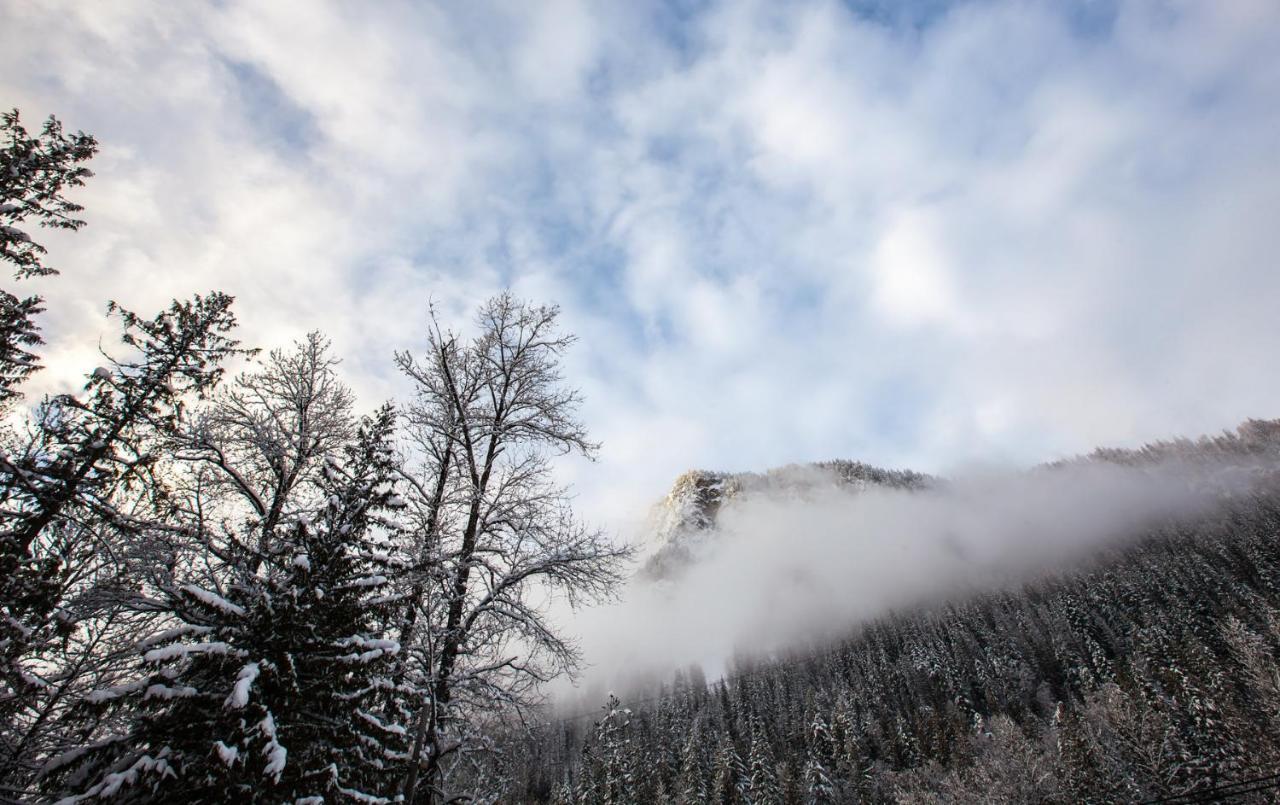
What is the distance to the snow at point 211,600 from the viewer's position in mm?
7004

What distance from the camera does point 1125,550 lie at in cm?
16675

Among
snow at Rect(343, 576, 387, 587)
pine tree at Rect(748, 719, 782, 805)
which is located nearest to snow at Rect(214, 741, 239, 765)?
snow at Rect(343, 576, 387, 587)

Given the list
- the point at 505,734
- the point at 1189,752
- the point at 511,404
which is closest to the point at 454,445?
the point at 511,404

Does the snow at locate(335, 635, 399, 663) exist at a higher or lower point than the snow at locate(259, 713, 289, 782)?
higher

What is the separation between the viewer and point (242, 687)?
21.8ft

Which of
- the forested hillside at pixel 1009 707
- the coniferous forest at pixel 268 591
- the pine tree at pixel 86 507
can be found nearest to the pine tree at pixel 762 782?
the forested hillside at pixel 1009 707

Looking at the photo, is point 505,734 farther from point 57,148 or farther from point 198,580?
point 57,148

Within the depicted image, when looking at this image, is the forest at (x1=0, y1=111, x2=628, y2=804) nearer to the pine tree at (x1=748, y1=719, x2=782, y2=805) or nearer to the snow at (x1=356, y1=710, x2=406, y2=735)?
the snow at (x1=356, y1=710, x2=406, y2=735)

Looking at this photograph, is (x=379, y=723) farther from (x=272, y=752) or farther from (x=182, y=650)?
(x=182, y=650)

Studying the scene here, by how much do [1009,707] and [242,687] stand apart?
403 ft

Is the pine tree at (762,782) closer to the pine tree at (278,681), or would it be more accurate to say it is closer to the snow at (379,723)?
the snow at (379,723)

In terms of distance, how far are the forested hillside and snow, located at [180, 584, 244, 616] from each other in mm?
4725

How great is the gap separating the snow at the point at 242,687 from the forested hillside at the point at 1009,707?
4.14m

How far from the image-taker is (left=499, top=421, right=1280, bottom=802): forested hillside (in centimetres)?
3816
